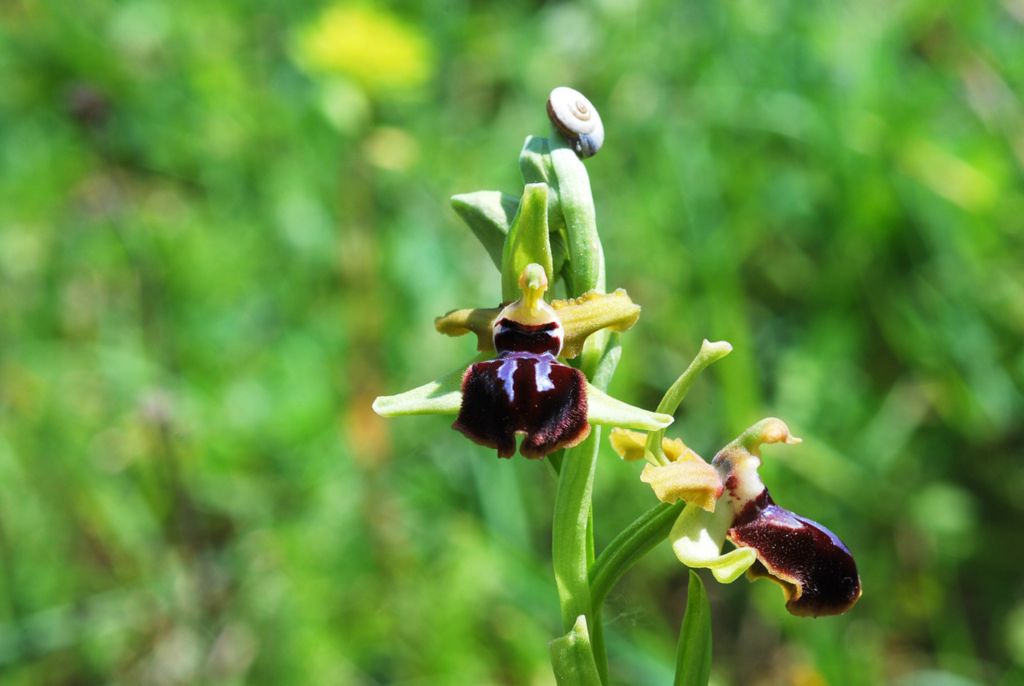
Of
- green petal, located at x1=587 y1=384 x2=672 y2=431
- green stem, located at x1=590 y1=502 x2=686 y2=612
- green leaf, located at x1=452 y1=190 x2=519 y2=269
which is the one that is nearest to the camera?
green petal, located at x1=587 y1=384 x2=672 y2=431

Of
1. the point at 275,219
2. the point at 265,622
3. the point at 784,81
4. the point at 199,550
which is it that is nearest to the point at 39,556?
the point at 199,550

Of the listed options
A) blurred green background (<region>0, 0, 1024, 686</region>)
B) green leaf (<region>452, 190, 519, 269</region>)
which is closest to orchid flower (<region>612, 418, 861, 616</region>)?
green leaf (<region>452, 190, 519, 269</region>)

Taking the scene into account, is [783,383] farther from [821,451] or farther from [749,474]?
[749,474]

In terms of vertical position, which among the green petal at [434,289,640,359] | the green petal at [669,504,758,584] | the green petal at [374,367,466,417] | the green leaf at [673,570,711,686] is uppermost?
the green petal at [434,289,640,359]

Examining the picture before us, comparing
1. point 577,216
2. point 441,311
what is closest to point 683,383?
point 577,216

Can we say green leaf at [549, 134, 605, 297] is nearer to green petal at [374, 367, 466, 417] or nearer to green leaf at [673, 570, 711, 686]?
green petal at [374, 367, 466, 417]

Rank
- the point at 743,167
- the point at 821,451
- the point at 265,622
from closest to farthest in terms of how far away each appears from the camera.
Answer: the point at 265,622
the point at 821,451
the point at 743,167

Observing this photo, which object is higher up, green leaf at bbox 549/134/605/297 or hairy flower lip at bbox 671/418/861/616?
green leaf at bbox 549/134/605/297
